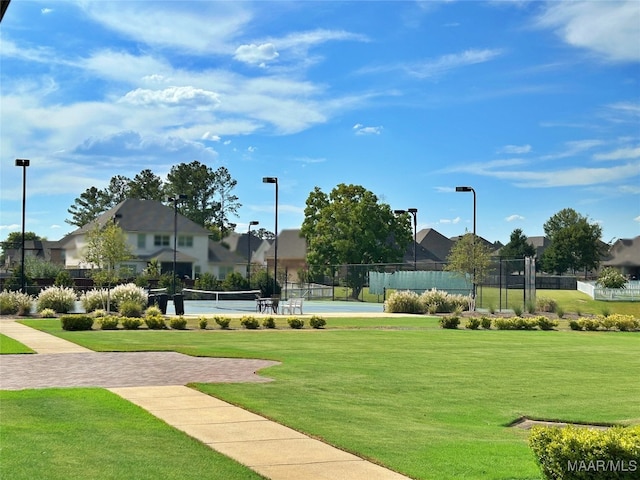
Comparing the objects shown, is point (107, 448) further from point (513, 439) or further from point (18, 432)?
point (513, 439)

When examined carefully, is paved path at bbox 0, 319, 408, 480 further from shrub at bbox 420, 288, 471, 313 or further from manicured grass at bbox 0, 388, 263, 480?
shrub at bbox 420, 288, 471, 313

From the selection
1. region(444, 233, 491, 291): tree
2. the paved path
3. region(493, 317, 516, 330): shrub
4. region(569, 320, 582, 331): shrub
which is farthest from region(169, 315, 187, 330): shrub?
region(444, 233, 491, 291): tree

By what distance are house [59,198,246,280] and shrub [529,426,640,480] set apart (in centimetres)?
6104

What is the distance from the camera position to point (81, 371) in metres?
14.3

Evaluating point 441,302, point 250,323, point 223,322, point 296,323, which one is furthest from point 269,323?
point 441,302

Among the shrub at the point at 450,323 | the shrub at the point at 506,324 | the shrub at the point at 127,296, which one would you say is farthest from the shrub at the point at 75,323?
the shrub at the point at 506,324

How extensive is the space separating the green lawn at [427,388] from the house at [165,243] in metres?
43.4

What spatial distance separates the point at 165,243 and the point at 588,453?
66868 mm

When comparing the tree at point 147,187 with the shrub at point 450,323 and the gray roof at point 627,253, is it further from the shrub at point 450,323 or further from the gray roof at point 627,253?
the shrub at point 450,323

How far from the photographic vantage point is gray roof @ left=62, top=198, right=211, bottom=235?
6988 cm

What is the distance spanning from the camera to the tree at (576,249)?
318ft

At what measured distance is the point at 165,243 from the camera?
70.6 metres

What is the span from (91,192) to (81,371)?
92394 millimetres

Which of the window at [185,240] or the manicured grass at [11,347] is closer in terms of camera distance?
the manicured grass at [11,347]
